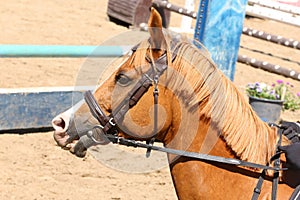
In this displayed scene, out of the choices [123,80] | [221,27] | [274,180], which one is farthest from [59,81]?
[274,180]

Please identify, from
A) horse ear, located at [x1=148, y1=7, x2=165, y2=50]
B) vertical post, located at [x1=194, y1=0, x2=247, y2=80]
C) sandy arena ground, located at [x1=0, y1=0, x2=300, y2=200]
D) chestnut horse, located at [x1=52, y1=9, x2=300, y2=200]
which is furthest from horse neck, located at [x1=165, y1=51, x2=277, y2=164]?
vertical post, located at [x1=194, y1=0, x2=247, y2=80]

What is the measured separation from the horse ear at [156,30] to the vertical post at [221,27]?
3288 mm

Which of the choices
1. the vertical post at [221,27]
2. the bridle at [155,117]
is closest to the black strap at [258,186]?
the bridle at [155,117]

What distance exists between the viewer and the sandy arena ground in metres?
5.23

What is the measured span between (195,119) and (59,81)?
207 inches

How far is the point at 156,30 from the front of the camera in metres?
2.74

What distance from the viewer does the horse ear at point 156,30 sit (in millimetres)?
2693

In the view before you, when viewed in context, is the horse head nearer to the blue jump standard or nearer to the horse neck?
the horse neck

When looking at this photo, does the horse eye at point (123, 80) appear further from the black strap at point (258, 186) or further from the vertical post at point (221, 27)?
the vertical post at point (221, 27)

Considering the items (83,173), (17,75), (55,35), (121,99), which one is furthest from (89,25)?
(121,99)

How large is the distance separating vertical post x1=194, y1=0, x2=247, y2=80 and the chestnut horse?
127 inches

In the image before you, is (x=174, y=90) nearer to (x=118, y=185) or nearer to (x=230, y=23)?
(x=118, y=185)

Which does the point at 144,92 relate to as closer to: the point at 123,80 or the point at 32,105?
the point at 123,80

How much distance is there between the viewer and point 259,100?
7062mm
